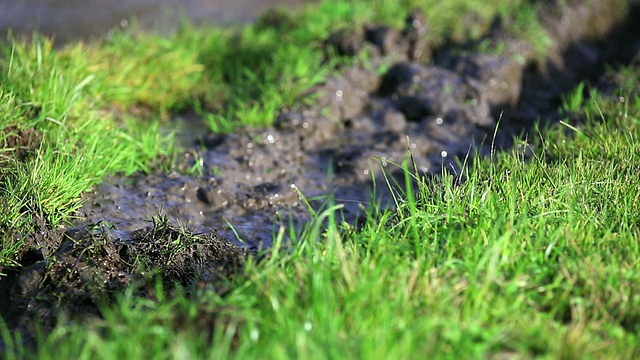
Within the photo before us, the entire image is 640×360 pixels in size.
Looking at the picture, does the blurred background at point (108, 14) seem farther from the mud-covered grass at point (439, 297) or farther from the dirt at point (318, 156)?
the mud-covered grass at point (439, 297)

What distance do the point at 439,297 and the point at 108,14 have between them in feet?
22.4

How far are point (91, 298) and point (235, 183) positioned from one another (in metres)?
1.60

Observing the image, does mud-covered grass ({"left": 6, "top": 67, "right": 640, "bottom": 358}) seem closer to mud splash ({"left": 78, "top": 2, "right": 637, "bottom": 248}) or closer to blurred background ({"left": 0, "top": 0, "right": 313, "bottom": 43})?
mud splash ({"left": 78, "top": 2, "right": 637, "bottom": 248})

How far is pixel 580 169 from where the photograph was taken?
3.70m

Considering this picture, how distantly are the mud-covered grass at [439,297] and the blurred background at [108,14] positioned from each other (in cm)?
522

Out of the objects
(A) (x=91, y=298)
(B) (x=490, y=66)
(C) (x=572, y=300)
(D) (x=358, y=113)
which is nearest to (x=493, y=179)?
(C) (x=572, y=300)

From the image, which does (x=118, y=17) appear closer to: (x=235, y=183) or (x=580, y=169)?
(x=235, y=183)

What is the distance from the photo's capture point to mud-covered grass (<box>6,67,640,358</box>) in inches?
93.1

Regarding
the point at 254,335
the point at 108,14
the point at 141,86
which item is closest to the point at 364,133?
the point at 141,86

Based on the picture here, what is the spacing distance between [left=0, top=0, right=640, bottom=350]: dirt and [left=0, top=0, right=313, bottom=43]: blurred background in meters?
2.59

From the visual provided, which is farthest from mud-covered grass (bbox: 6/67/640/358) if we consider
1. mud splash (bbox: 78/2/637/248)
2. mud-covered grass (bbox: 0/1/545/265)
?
mud-covered grass (bbox: 0/1/545/265)

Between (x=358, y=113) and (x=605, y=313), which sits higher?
(x=605, y=313)

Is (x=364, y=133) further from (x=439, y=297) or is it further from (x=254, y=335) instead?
(x=254, y=335)

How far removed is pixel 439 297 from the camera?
8.58 ft
